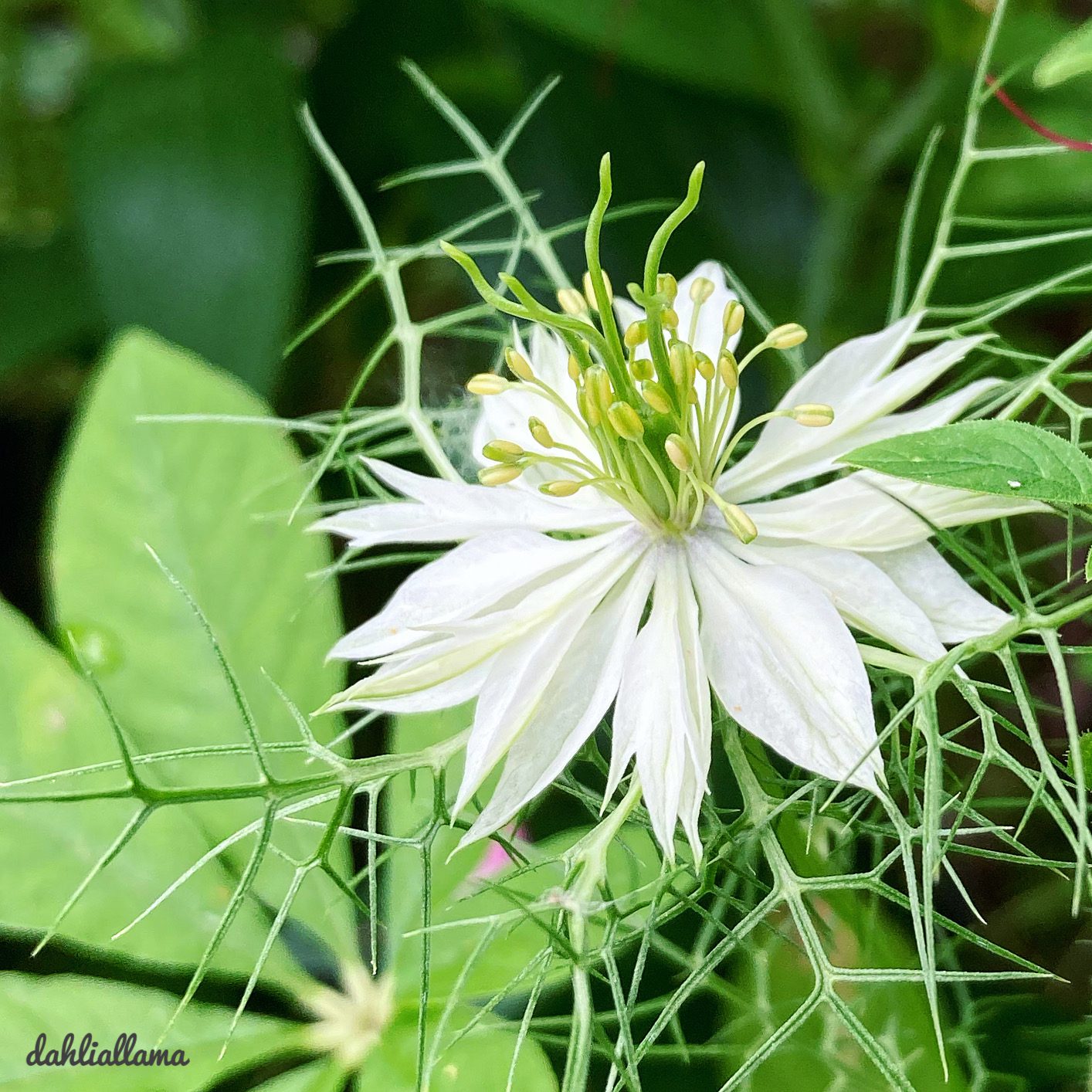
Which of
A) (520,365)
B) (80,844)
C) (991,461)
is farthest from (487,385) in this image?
(80,844)

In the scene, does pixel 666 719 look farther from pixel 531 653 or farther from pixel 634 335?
pixel 634 335

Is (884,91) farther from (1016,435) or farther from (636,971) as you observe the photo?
(636,971)

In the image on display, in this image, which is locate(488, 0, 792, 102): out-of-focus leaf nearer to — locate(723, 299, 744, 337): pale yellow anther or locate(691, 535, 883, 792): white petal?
locate(723, 299, 744, 337): pale yellow anther

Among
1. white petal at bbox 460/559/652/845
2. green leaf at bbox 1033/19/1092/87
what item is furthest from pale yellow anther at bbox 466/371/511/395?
green leaf at bbox 1033/19/1092/87

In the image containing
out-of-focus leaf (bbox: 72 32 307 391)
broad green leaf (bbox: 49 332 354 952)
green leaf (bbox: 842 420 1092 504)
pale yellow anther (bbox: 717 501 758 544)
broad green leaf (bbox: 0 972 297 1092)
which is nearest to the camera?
green leaf (bbox: 842 420 1092 504)

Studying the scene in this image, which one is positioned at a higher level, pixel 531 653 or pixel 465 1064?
pixel 531 653
